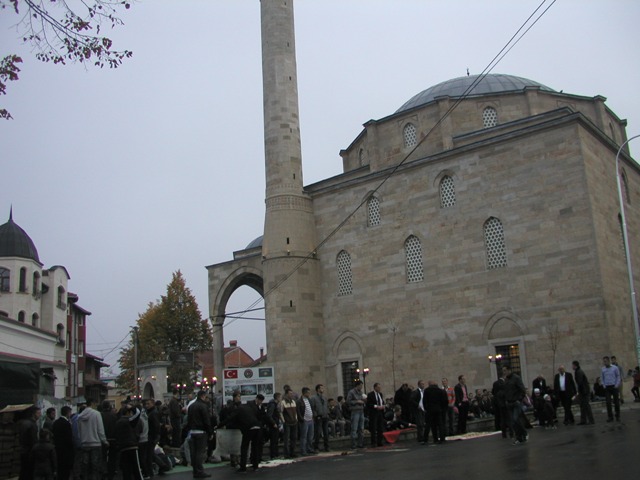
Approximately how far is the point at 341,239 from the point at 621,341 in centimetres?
1212

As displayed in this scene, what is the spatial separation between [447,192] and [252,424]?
1724cm

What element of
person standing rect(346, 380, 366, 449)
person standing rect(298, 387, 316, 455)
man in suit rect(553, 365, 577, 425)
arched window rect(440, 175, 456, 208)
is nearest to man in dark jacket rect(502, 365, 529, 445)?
man in suit rect(553, 365, 577, 425)

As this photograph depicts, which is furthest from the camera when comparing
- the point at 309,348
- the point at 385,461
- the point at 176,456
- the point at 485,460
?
the point at 309,348

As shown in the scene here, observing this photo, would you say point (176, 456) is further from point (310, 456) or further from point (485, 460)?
point (485, 460)

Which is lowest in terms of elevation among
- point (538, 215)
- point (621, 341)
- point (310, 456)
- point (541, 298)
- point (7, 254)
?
point (310, 456)

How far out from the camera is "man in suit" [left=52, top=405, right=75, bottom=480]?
1102 cm

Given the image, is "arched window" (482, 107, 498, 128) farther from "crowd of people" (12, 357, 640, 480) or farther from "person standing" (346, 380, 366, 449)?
"person standing" (346, 380, 366, 449)

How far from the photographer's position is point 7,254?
37062mm

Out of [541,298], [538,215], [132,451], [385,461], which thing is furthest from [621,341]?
[132,451]

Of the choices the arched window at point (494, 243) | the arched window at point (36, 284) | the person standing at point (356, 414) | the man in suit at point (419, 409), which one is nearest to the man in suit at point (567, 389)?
the man in suit at point (419, 409)

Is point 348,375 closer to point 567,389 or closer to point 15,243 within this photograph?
point 567,389

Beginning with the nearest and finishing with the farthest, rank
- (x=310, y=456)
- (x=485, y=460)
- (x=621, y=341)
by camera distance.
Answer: (x=485, y=460), (x=310, y=456), (x=621, y=341)

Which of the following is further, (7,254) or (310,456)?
(7,254)

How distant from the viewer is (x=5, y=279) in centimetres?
3653
